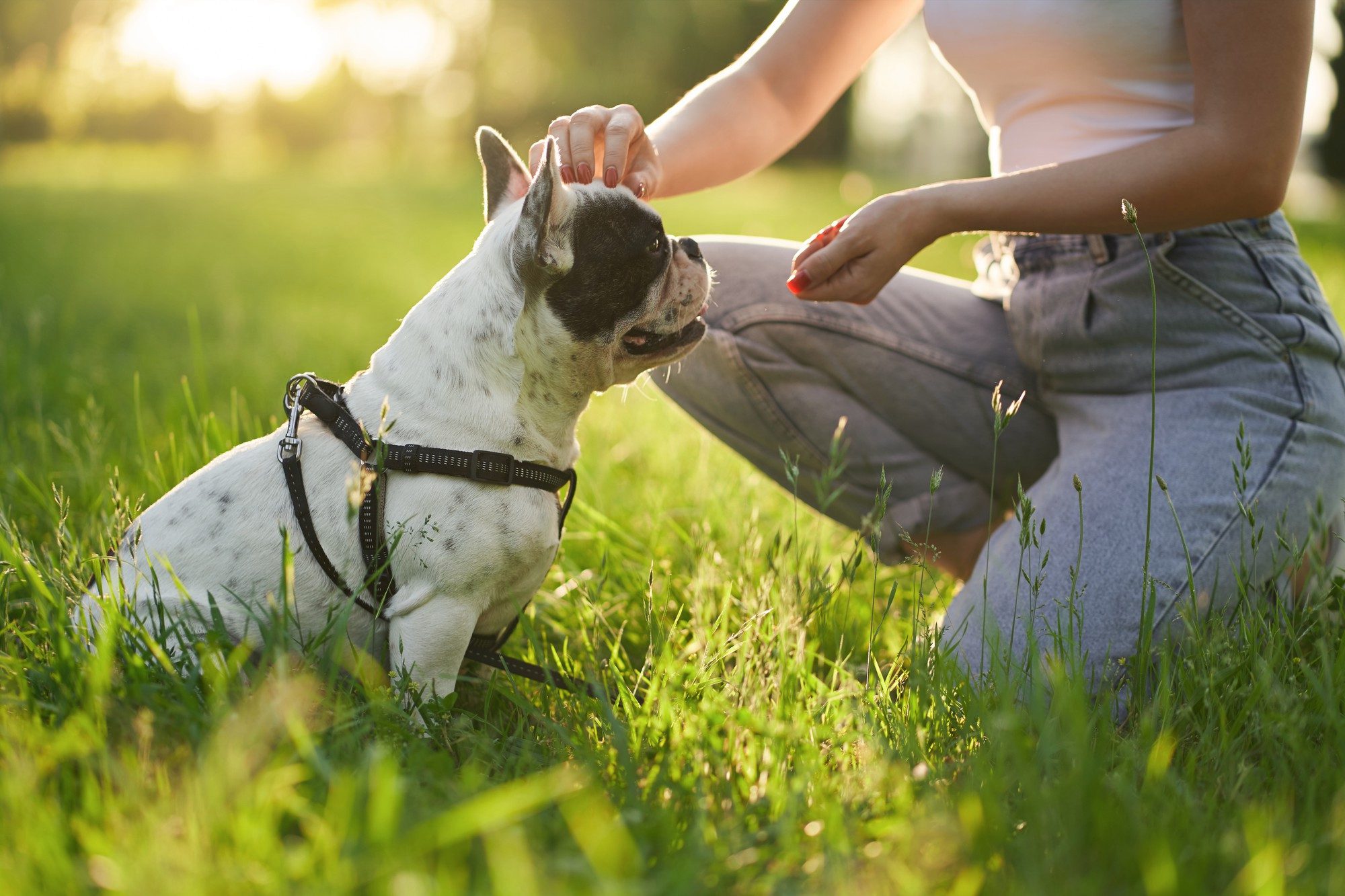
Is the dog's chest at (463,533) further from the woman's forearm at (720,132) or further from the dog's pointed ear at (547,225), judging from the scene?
the woman's forearm at (720,132)

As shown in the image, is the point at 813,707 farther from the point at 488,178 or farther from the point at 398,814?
the point at 488,178

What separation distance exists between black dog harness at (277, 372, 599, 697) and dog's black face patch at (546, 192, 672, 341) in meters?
0.36


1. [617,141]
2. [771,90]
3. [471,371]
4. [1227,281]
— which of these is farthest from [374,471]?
[1227,281]

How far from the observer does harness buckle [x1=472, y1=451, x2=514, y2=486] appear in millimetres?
1928

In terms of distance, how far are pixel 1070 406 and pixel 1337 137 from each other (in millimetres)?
24531

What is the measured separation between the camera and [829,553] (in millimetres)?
2949

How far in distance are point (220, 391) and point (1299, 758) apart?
13.1ft

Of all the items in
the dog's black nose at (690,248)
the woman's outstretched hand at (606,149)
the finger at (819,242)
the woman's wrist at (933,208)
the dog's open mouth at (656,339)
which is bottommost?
the dog's open mouth at (656,339)

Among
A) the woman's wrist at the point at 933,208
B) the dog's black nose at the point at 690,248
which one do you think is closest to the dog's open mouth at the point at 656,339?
the dog's black nose at the point at 690,248

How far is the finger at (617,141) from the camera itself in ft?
7.37

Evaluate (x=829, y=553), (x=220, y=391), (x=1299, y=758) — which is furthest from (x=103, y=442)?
(x=1299, y=758)

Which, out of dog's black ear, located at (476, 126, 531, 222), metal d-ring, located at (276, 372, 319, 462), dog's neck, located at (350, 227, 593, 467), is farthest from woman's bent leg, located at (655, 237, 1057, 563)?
metal d-ring, located at (276, 372, 319, 462)

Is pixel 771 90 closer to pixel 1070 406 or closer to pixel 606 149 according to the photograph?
pixel 606 149

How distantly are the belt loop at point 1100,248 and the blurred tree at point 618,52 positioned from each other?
81.4 ft
